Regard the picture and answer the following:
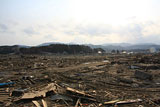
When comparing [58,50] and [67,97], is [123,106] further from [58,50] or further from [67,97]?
[58,50]

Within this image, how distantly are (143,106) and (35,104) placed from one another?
15.1ft

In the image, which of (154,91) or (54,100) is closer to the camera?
(54,100)

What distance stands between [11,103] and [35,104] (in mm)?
1236

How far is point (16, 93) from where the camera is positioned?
6.34 metres

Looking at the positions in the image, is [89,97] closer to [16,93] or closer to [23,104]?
[23,104]

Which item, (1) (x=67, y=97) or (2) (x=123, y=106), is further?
(1) (x=67, y=97)

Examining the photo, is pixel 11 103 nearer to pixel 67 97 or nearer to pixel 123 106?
pixel 67 97

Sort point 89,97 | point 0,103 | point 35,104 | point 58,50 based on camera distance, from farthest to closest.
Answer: point 58,50 < point 89,97 < point 0,103 < point 35,104

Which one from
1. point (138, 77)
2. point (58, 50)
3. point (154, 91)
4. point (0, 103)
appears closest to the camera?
point (0, 103)

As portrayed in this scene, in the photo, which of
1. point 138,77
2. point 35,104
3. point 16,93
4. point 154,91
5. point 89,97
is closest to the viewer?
point 35,104

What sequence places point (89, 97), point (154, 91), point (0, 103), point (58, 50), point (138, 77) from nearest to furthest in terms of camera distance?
point (0, 103), point (89, 97), point (154, 91), point (138, 77), point (58, 50)

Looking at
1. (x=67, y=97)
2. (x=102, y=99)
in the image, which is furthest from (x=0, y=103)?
(x=102, y=99)

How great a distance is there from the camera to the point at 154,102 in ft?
17.5

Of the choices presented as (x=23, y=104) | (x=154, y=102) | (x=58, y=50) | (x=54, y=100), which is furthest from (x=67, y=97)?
(x=58, y=50)
